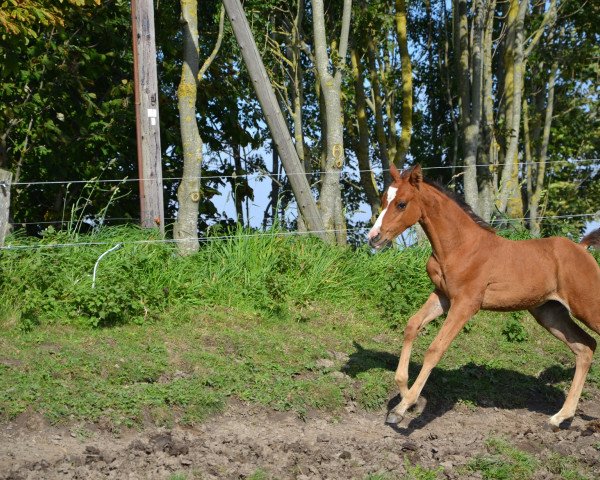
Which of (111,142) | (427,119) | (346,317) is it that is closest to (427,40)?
(427,119)

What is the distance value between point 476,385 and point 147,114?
509 cm

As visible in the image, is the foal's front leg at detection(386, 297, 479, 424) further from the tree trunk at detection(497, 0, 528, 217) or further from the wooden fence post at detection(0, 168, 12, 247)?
the tree trunk at detection(497, 0, 528, 217)

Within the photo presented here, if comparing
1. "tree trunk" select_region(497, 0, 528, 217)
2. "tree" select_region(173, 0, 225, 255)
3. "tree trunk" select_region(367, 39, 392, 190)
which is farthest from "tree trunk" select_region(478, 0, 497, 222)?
"tree" select_region(173, 0, 225, 255)

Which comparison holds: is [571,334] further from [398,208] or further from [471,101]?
[471,101]

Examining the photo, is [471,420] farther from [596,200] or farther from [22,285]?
[596,200]

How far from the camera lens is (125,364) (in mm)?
7863

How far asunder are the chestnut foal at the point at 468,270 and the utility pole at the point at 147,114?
3955 mm

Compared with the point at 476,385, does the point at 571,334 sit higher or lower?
higher

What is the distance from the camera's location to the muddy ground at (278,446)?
595 centimetres

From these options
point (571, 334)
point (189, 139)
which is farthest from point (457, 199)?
point (189, 139)

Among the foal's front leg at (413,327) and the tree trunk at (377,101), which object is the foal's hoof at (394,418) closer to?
the foal's front leg at (413,327)

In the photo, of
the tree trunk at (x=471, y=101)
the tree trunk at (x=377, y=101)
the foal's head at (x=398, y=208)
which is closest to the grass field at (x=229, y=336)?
the foal's head at (x=398, y=208)

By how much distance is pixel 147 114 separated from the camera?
1054 cm

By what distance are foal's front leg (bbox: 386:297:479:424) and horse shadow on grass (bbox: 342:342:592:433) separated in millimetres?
747
